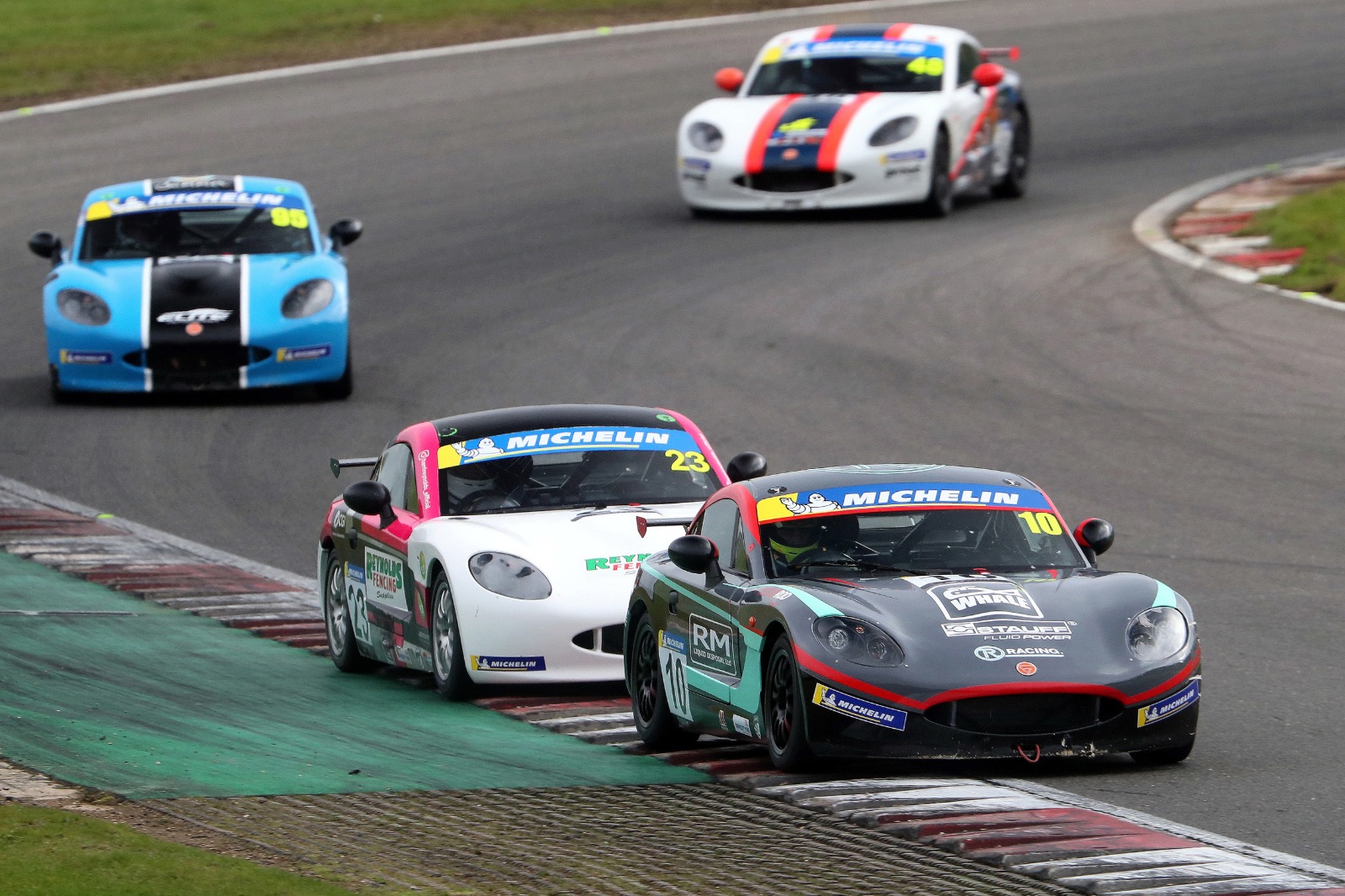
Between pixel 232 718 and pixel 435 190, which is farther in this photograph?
pixel 435 190

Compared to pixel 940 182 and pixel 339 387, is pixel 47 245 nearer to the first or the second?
pixel 339 387

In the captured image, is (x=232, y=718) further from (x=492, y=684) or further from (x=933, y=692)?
(x=933, y=692)

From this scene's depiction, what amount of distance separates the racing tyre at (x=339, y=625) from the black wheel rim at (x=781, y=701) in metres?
3.78

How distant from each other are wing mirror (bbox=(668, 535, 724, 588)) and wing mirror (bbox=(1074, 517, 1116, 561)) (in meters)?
1.41

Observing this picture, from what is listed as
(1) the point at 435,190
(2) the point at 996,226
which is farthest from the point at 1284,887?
(1) the point at 435,190

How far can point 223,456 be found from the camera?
16.3 m

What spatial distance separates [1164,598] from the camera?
849 centimetres

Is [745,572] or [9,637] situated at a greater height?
[745,572]

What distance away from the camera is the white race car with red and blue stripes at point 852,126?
22125 millimetres

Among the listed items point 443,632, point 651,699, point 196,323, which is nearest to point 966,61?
point 196,323

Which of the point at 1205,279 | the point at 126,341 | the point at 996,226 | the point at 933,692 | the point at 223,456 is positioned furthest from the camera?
the point at 996,226

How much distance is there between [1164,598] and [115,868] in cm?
386

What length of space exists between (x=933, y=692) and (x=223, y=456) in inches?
365

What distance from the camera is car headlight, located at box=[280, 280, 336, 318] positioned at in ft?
58.7
